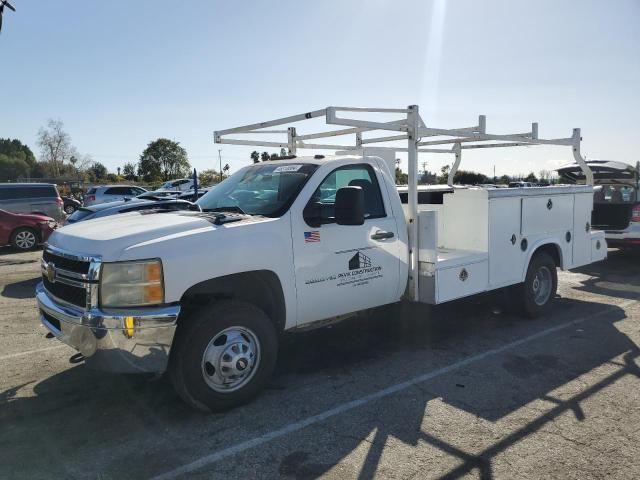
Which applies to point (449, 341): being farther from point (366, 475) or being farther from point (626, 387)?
point (366, 475)

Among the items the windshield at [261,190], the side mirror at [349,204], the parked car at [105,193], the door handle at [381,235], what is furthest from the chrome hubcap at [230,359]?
the parked car at [105,193]

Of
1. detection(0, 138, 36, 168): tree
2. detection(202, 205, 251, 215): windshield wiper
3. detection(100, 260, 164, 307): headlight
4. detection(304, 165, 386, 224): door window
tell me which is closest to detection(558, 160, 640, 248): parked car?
detection(304, 165, 386, 224): door window

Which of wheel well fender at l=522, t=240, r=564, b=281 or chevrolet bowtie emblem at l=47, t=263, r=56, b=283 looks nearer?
chevrolet bowtie emblem at l=47, t=263, r=56, b=283

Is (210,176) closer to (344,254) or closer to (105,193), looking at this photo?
(105,193)

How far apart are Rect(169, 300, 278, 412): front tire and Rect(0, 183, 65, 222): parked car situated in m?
14.7

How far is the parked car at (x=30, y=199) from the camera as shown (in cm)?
1623

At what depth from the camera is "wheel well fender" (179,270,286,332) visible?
3.81 metres

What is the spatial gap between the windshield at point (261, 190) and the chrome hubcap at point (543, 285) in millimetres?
3706

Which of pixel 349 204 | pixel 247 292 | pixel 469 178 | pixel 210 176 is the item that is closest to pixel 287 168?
pixel 349 204

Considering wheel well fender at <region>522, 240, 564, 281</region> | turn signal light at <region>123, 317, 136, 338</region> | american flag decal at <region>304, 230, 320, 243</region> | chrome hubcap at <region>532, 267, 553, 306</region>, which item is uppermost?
american flag decal at <region>304, 230, 320, 243</region>

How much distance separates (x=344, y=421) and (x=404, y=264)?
1828 mm

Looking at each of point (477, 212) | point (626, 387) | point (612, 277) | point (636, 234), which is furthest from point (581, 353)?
point (636, 234)

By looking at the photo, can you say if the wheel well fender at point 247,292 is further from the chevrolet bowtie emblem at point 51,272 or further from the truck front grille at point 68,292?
the chevrolet bowtie emblem at point 51,272

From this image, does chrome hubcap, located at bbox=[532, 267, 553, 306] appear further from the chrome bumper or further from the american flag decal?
the chrome bumper
